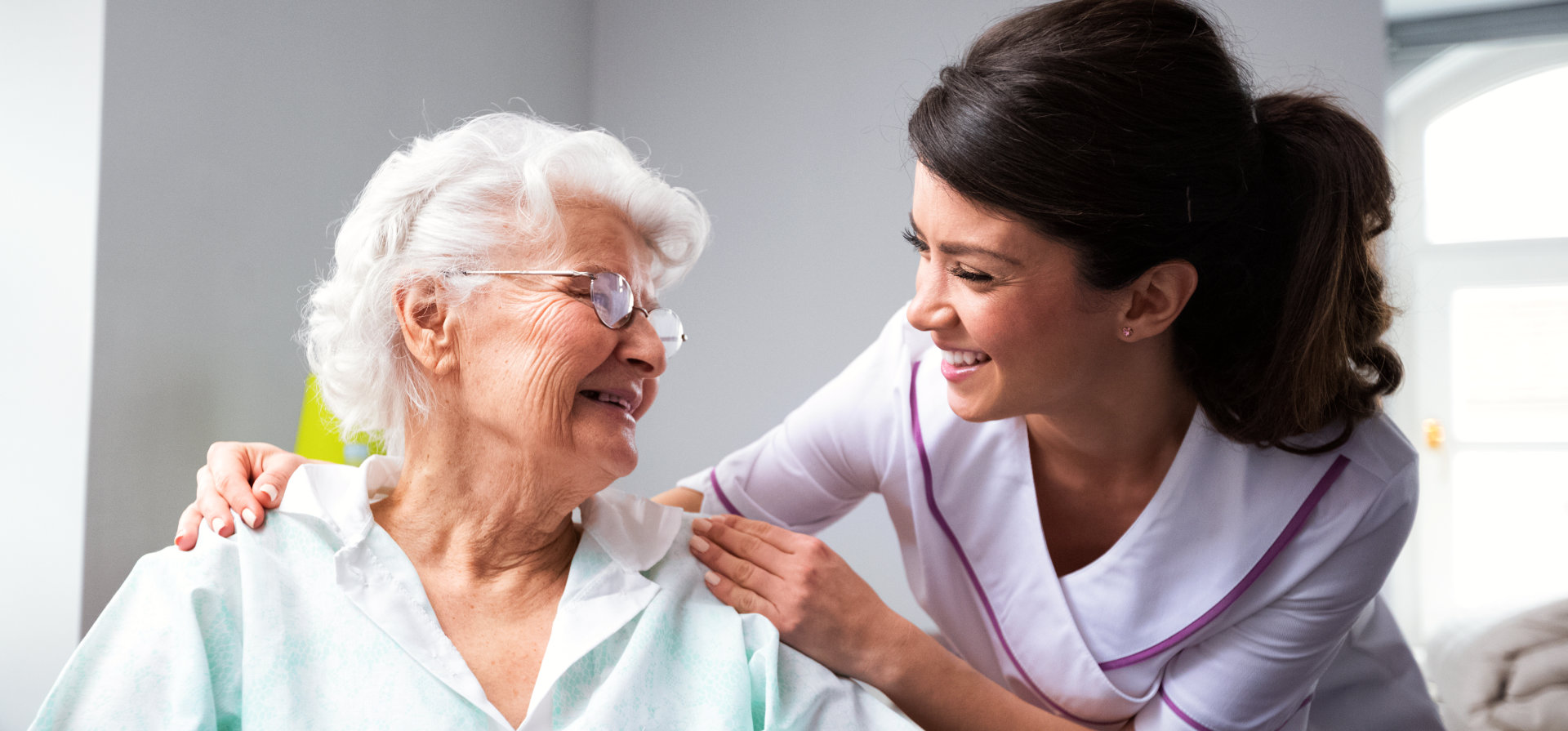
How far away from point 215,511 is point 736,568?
0.63 m

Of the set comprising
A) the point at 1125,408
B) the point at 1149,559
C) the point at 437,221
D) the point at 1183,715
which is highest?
the point at 437,221

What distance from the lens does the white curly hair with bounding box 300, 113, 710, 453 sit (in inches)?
47.7

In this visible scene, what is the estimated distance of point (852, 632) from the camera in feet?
4.03

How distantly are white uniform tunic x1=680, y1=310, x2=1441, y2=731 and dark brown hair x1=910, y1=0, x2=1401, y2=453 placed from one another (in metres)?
0.09

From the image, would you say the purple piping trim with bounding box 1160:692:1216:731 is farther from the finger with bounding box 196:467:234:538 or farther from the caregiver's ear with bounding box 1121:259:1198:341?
the finger with bounding box 196:467:234:538

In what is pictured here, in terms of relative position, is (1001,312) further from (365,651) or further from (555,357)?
(365,651)

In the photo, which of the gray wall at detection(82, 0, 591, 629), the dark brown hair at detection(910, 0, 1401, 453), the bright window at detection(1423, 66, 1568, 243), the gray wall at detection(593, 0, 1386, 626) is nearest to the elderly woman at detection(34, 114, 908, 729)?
the dark brown hair at detection(910, 0, 1401, 453)

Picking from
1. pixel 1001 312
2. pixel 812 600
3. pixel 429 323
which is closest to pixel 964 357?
pixel 1001 312

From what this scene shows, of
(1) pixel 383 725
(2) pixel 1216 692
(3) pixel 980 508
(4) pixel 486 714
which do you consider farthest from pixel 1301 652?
(1) pixel 383 725

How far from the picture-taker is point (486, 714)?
1045 mm

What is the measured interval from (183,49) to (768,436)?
1422mm

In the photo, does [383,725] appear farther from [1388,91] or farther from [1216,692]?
[1388,91]

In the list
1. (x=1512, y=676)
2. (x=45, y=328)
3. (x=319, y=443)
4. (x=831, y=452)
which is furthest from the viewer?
(x=1512, y=676)

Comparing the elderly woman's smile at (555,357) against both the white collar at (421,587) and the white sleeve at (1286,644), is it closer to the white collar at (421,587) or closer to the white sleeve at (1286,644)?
the white collar at (421,587)
